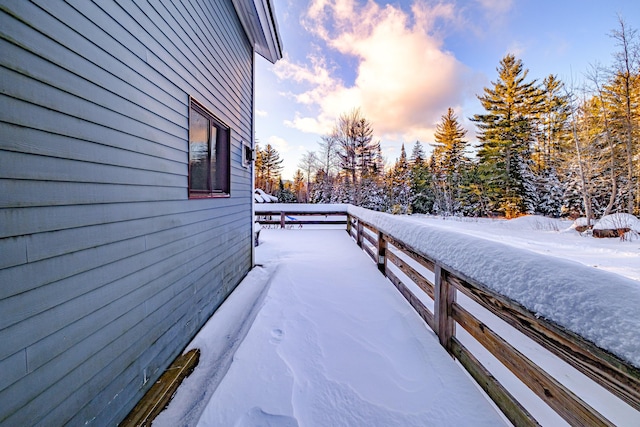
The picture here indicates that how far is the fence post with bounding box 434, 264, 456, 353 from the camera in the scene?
6.84 ft

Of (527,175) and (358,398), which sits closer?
(358,398)

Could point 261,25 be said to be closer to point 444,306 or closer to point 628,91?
point 444,306

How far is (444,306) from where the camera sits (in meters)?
2.13

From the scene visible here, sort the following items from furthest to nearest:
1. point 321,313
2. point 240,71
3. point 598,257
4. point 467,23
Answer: point 467,23 < point 598,257 < point 240,71 < point 321,313

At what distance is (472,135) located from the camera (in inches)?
811

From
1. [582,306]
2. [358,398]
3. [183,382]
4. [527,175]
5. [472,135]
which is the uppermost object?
[472,135]

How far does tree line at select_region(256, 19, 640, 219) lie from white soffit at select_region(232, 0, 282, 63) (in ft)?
44.8

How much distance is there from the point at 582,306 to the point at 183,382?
7.89 ft

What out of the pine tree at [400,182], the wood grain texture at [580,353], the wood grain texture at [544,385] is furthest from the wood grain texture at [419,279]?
the pine tree at [400,182]

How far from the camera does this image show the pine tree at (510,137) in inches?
685

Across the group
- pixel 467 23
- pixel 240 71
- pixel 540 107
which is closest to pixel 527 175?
pixel 540 107

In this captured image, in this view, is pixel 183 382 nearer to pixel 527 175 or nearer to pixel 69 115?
pixel 69 115

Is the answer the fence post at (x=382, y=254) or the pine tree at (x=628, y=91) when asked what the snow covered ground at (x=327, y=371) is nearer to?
the fence post at (x=382, y=254)

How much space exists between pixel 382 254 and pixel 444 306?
7.05 ft
